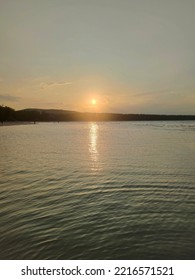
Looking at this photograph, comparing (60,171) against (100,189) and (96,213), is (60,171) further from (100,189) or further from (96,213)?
(96,213)

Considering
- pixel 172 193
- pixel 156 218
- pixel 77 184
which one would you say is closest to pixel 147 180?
pixel 172 193

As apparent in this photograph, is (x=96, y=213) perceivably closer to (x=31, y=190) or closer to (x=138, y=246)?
(x=138, y=246)

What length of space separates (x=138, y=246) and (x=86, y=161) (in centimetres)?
1991

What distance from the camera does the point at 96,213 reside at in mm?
13781

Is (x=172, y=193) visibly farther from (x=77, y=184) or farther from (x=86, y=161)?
(x=86, y=161)
